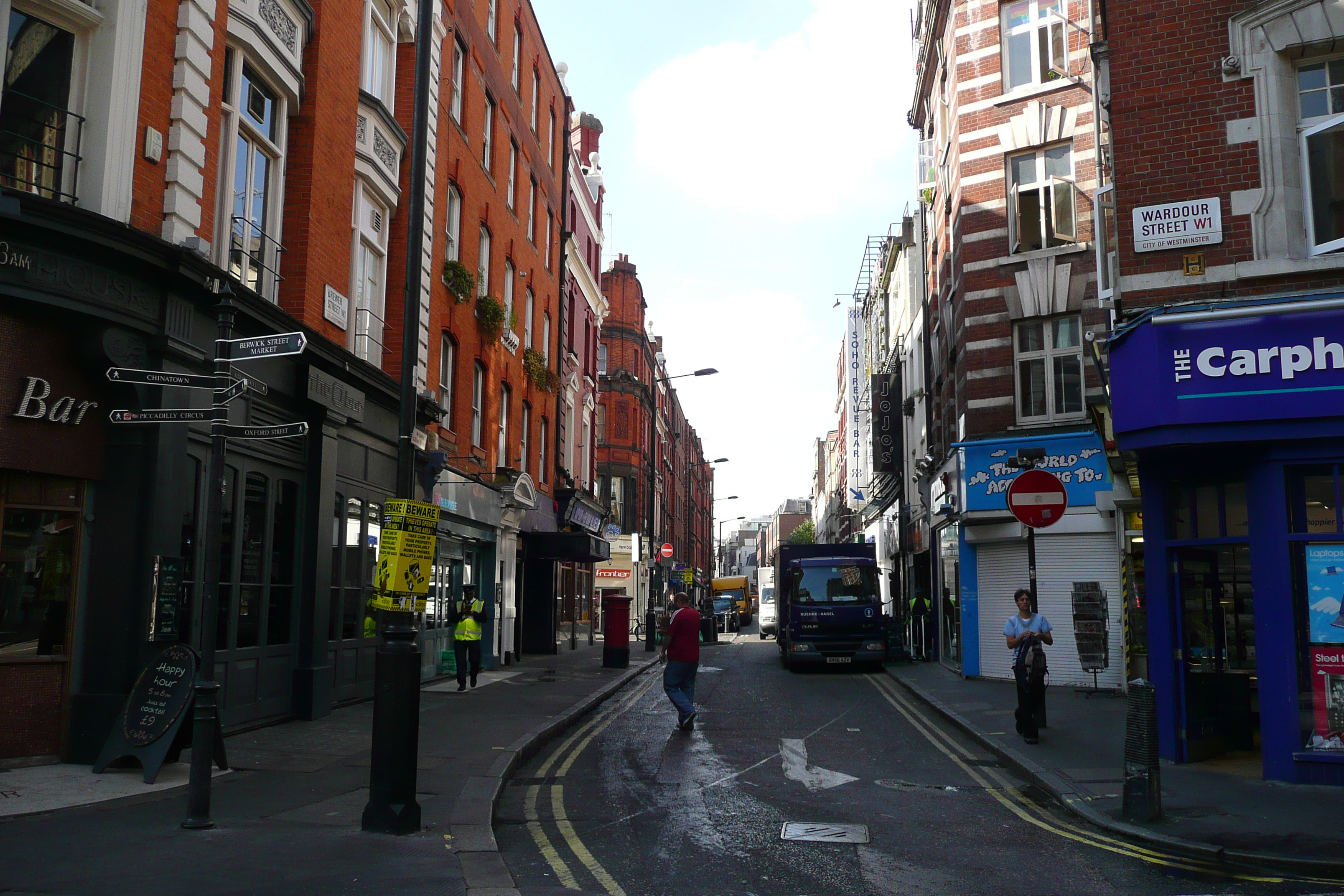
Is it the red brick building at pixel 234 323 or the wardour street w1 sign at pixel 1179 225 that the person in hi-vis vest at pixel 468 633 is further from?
the wardour street w1 sign at pixel 1179 225

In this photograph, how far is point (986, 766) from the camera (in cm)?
1116

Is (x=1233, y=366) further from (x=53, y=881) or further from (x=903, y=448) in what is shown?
(x=903, y=448)

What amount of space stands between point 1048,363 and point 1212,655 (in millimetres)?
11435

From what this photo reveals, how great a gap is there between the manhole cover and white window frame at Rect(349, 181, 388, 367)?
415 inches

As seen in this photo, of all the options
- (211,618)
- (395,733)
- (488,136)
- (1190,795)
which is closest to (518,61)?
(488,136)

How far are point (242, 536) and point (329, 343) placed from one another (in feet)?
9.32

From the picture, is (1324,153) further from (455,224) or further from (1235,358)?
(455,224)

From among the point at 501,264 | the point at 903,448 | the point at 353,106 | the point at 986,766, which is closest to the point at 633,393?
the point at 903,448

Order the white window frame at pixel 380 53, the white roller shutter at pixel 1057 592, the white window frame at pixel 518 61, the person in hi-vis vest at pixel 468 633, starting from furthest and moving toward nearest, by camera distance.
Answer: the white window frame at pixel 518 61, the white roller shutter at pixel 1057 592, the person in hi-vis vest at pixel 468 633, the white window frame at pixel 380 53

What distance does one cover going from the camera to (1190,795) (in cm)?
884

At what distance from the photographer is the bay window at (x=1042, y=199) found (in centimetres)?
2119

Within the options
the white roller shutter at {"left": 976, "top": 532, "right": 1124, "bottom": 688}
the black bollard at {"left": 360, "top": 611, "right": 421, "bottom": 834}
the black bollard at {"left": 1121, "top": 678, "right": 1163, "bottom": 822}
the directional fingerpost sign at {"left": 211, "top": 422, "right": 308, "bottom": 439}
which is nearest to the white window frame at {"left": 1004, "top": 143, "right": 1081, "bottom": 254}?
the white roller shutter at {"left": 976, "top": 532, "right": 1124, "bottom": 688}

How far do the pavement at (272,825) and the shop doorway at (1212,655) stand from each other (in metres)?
6.75

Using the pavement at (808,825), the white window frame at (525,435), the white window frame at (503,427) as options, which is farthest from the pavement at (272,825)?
the white window frame at (525,435)
